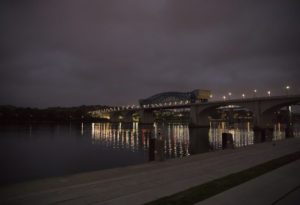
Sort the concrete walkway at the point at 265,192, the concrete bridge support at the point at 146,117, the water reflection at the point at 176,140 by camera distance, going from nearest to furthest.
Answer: the concrete walkway at the point at 265,192 → the water reflection at the point at 176,140 → the concrete bridge support at the point at 146,117

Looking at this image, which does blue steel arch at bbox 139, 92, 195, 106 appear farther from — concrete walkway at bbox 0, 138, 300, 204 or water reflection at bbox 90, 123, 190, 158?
concrete walkway at bbox 0, 138, 300, 204

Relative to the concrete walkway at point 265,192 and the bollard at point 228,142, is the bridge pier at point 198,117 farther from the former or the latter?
the concrete walkway at point 265,192

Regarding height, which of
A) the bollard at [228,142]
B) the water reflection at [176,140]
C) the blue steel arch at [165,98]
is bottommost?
the water reflection at [176,140]

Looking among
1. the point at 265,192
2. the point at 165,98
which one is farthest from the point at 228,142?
the point at 165,98

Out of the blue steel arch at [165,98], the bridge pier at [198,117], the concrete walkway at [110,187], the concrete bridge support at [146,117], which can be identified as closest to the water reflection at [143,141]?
the concrete walkway at [110,187]

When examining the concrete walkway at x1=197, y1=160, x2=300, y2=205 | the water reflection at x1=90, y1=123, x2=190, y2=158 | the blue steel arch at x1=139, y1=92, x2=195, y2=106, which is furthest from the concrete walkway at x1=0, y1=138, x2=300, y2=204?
the blue steel arch at x1=139, y1=92, x2=195, y2=106

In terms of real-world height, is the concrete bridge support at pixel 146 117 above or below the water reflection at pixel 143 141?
above

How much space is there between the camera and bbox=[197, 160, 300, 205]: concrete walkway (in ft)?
18.7

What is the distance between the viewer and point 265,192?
6.38m

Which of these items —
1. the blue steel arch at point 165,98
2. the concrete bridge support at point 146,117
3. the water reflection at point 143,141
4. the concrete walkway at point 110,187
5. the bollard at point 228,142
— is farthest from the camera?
the blue steel arch at point 165,98

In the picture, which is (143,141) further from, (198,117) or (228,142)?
(198,117)

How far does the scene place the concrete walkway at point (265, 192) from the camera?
5.69 metres

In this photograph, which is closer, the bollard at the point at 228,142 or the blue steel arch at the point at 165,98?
the bollard at the point at 228,142

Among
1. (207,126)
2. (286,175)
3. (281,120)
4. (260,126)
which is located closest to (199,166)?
(286,175)
